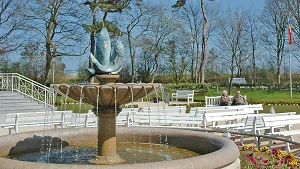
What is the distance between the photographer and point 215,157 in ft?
16.3

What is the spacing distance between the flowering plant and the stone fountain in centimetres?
65

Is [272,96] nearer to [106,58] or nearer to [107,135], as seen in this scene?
[107,135]

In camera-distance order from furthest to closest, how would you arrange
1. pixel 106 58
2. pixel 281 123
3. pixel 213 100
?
pixel 213 100
pixel 281 123
pixel 106 58

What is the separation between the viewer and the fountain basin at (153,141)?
181 inches

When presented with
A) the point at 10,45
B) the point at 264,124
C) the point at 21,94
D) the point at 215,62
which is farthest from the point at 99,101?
the point at 215,62

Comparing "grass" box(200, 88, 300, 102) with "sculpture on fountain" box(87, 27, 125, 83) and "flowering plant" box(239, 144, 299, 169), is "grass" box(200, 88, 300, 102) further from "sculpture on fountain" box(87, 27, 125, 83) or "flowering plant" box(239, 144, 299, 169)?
"sculpture on fountain" box(87, 27, 125, 83)

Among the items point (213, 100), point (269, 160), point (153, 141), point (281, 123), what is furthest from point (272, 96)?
point (269, 160)

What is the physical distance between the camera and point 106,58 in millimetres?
6344

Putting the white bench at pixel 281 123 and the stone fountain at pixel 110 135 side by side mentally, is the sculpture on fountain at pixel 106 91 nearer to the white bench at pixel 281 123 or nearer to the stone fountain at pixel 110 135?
the stone fountain at pixel 110 135

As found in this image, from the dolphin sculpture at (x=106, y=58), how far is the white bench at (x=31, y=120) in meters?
5.22

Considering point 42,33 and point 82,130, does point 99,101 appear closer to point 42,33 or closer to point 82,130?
point 82,130

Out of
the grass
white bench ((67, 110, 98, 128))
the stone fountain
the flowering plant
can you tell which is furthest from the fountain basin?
the grass

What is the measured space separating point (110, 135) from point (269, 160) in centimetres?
278

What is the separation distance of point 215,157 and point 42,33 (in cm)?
3117
